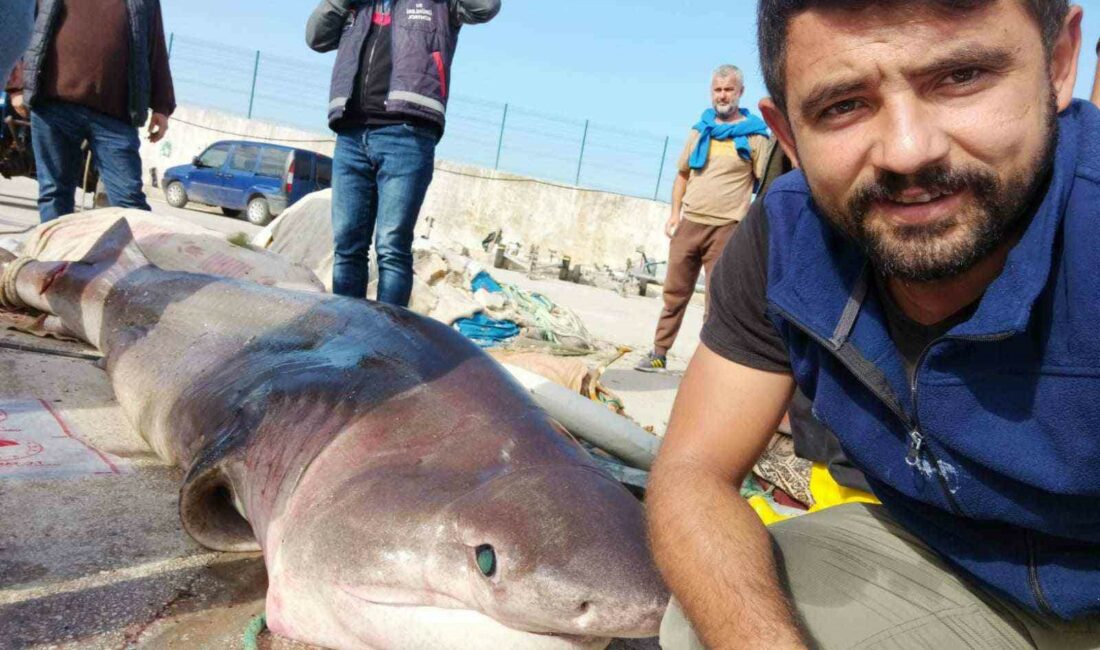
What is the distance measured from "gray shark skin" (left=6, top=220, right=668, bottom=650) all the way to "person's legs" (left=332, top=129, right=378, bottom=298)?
111 cm

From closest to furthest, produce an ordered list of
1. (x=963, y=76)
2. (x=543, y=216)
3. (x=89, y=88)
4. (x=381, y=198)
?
(x=963, y=76), (x=381, y=198), (x=89, y=88), (x=543, y=216)

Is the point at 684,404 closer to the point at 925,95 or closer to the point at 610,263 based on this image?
the point at 925,95

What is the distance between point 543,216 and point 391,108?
1659 cm

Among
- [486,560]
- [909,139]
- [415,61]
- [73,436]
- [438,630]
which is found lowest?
[73,436]

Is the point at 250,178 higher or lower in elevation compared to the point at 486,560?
lower

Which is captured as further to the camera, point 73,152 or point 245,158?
point 245,158

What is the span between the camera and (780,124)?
167cm

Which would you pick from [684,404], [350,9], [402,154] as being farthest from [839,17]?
[350,9]

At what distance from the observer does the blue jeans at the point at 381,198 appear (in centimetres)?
412

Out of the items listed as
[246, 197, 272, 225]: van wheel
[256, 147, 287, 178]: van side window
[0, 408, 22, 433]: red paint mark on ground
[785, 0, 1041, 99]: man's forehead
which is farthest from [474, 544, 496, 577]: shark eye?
[256, 147, 287, 178]: van side window

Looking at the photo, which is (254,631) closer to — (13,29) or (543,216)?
(13,29)

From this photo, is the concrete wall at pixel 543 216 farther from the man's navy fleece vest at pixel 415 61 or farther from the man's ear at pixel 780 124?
the man's ear at pixel 780 124

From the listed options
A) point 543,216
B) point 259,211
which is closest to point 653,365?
point 259,211

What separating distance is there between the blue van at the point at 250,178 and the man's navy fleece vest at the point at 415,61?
45.2 ft
